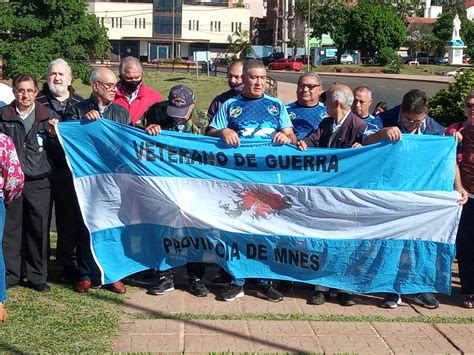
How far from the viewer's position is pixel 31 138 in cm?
670

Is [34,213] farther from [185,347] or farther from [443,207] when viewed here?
[443,207]

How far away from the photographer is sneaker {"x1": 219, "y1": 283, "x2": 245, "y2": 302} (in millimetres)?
6719

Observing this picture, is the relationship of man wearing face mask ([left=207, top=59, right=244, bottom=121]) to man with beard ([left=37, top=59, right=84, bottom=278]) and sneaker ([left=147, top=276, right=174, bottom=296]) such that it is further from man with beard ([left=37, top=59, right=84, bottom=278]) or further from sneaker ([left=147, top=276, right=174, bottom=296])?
sneaker ([left=147, top=276, right=174, bottom=296])

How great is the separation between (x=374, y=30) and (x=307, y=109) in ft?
265

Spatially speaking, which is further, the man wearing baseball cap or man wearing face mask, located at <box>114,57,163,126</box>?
man wearing face mask, located at <box>114,57,163,126</box>

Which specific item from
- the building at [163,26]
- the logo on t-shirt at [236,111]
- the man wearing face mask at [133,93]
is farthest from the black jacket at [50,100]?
the building at [163,26]

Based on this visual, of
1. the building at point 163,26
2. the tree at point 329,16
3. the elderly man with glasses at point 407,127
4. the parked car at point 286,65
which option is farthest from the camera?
the building at point 163,26

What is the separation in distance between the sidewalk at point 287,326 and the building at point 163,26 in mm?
93394

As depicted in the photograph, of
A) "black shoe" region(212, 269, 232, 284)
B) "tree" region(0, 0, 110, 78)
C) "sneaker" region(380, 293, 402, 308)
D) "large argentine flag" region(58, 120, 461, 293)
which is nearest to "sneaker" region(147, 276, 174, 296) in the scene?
"large argentine flag" region(58, 120, 461, 293)

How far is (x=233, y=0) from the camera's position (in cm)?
10844

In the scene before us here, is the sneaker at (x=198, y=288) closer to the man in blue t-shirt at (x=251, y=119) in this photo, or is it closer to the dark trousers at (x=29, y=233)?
the man in blue t-shirt at (x=251, y=119)

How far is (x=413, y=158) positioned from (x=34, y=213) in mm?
3404

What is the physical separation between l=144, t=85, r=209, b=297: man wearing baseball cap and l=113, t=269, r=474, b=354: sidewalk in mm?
109

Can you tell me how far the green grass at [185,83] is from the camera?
38656 millimetres
